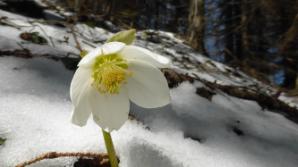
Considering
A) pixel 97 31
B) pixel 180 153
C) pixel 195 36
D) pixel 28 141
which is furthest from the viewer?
pixel 195 36

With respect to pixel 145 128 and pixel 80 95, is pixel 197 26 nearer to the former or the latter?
pixel 145 128

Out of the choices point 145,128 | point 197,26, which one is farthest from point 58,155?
point 197,26

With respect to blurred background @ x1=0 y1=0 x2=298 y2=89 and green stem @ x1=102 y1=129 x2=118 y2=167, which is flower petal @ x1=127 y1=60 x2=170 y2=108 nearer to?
green stem @ x1=102 y1=129 x2=118 y2=167

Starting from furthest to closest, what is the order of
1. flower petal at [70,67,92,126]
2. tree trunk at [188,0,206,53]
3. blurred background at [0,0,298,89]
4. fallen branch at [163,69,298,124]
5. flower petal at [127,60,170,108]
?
tree trunk at [188,0,206,53], blurred background at [0,0,298,89], fallen branch at [163,69,298,124], flower petal at [127,60,170,108], flower petal at [70,67,92,126]

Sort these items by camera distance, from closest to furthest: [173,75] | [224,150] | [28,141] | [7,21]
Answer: [28,141] → [224,150] → [173,75] → [7,21]

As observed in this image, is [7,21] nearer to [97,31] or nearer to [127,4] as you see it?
[97,31]

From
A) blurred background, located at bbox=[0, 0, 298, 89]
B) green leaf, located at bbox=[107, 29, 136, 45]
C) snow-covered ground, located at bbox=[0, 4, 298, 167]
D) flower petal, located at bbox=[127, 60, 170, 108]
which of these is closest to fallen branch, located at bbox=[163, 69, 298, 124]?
snow-covered ground, located at bbox=[0, 4, 298, 167]

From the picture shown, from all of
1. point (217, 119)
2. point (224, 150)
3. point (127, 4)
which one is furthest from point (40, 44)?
point (127, 4)
